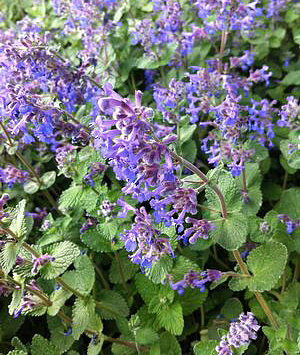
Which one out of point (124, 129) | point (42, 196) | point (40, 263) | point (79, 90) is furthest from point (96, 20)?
point (124, 129)

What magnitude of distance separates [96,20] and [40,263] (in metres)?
2.25

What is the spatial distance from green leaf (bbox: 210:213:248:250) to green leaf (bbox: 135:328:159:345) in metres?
0.76

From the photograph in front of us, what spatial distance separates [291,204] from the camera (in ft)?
9.97

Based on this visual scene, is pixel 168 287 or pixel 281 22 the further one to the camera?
pixel 281 22

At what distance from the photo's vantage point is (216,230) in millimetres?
2172

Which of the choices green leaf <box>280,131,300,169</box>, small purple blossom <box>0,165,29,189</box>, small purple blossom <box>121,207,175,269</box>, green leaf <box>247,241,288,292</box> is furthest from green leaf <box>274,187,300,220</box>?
small purple blossom <box>0,165,29,189</box>

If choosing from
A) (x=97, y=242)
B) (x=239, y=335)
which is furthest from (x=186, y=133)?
(x=239, y=335)

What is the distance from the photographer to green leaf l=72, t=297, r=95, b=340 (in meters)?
2.52

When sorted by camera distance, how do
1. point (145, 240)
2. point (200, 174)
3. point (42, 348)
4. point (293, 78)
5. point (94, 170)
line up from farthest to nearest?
point (293, 78), point (94, 170), point (42, 348), point (145, 240), point (200, 174)

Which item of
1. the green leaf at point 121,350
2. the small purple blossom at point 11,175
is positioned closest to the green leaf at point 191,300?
the green leaf at point 121,350

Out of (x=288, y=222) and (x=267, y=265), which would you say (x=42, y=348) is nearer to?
(x=267, y=265)

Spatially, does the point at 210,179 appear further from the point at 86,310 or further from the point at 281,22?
the point at 281,22

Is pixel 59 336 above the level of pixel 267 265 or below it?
below

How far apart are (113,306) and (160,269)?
64 centimetres
